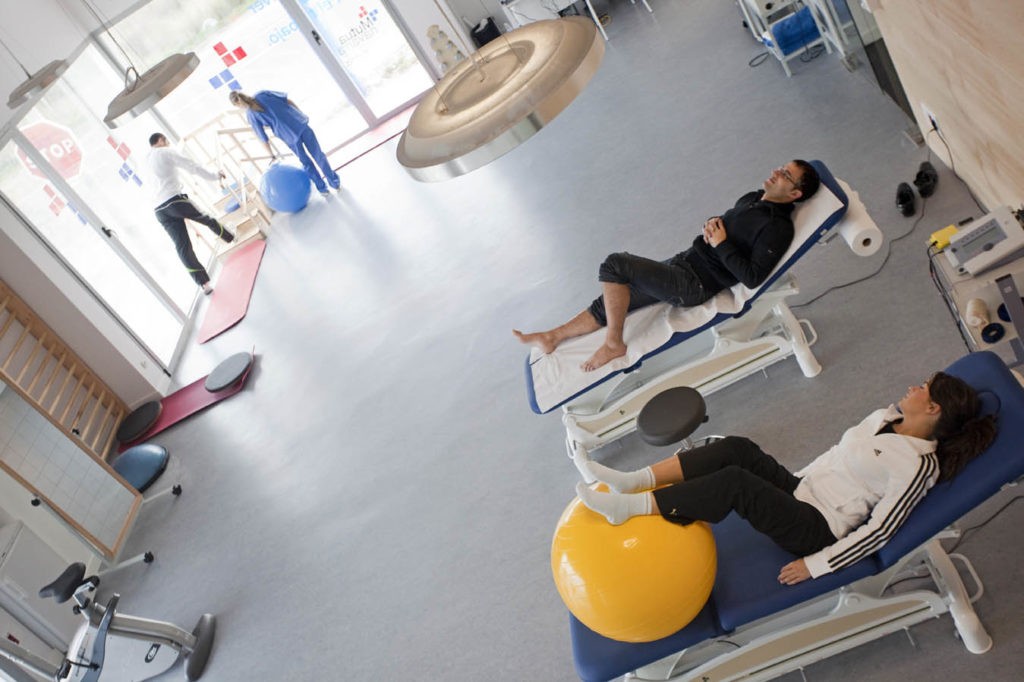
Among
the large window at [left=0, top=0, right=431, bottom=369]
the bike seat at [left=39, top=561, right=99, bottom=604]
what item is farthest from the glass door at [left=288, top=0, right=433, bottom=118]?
the bike seat at [left=39, top=561, right=99, bottom=604]

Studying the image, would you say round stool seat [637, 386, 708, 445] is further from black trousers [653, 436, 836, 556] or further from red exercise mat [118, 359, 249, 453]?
red exercise mat [118, 359, 249, 453]

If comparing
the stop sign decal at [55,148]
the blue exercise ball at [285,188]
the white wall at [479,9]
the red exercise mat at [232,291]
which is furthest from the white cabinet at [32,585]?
the white wall at [479,9]

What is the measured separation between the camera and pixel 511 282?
5332 millimetres

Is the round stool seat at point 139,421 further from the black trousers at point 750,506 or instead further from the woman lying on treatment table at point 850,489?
the black trousers at point 750,506

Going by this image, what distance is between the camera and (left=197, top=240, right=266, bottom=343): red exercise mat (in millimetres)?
7012

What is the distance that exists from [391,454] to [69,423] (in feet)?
8.36

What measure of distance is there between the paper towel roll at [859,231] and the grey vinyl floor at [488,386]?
1.55 feet

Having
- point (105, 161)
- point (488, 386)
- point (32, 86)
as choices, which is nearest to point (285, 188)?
point (105, 161)

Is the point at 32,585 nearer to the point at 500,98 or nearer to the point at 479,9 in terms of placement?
the point at 500,98

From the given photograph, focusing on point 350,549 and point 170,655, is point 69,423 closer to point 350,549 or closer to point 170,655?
point 170,655

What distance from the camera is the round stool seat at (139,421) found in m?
6.12

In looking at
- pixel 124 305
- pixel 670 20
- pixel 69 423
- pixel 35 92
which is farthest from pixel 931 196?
pixel 124 305

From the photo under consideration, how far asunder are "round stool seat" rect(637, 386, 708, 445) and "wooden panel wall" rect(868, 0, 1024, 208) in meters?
1.31

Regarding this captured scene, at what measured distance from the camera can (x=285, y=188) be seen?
7.99m
